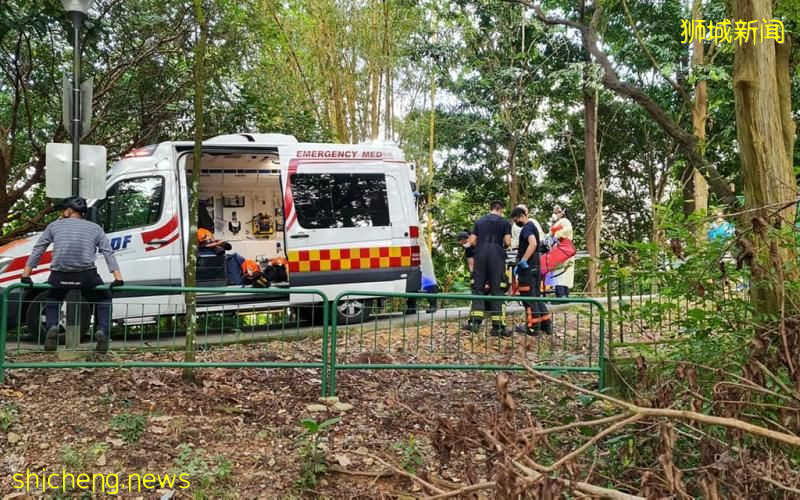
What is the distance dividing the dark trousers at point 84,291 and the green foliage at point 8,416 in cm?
101

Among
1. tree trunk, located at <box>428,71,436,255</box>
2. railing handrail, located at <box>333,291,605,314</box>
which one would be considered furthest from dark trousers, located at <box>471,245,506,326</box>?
tree trunk, located at <box>428,71,436,255</box>

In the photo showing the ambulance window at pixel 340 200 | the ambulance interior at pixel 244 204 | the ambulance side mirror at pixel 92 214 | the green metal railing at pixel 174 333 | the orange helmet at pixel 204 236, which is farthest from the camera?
the ambulance interior at pixel 244 204

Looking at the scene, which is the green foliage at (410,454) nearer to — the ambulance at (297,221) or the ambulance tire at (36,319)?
the ambulance at (297,221)

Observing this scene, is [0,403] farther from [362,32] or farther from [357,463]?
[362,32]

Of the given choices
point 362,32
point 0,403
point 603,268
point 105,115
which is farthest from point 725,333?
point 362,32

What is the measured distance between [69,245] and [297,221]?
9.70 ft

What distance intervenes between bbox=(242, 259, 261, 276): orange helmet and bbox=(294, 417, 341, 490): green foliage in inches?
191

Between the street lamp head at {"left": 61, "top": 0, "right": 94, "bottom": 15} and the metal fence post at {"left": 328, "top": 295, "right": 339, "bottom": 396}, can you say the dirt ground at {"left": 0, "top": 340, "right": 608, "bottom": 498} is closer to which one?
the metal fence post at {"left": 328, "top": 295, "right": 339, "bottom": 396}

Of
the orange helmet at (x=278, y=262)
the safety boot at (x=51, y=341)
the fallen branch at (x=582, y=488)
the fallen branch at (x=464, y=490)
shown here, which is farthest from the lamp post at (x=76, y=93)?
the fallen branch at (x=582, y=488)

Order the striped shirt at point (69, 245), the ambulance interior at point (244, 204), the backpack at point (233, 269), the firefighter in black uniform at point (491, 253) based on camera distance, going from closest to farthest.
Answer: the striped shirt at point (69, 245), the firefighter in black uniform at point (491, 253), the backpack at point (233, 269), the ambulance interior at point (244, 204)

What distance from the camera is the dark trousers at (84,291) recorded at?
5333 millimetres

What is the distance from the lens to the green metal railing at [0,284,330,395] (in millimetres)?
4555

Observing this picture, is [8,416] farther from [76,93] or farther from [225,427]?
[76,93]

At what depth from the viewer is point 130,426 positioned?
4141 mm
